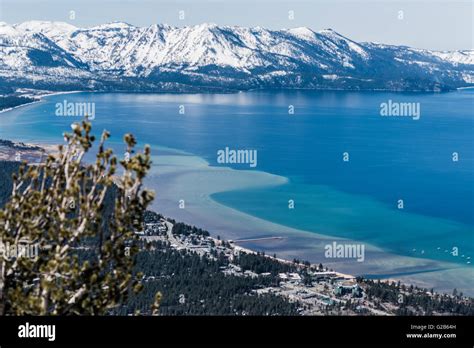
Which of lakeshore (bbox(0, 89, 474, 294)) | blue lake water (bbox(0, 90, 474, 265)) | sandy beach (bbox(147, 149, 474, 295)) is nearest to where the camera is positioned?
sandy beach (bbox(147, 149, 474, 295))

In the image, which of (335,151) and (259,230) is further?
(335,151)

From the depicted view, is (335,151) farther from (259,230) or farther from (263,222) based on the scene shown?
(259,230)

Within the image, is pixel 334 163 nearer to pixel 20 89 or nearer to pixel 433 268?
pixel 433 268

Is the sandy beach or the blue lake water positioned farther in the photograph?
the blue lake water

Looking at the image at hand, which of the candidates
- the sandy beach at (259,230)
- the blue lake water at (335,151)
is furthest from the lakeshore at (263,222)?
the blue lake water at (335,151)

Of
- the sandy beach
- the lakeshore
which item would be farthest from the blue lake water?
the sandy beach

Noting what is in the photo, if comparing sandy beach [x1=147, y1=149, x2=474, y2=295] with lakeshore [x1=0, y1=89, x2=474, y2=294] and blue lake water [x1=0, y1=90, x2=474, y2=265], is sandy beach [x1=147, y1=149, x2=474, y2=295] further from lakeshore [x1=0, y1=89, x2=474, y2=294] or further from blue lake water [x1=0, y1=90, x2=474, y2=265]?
blue lake water [x1=0, y1=90, x2=474, y2=265]

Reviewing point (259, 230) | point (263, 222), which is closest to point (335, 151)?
point (263, 222)

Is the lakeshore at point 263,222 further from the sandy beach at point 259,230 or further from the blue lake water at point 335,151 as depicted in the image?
the blue lake water at point 335,151
